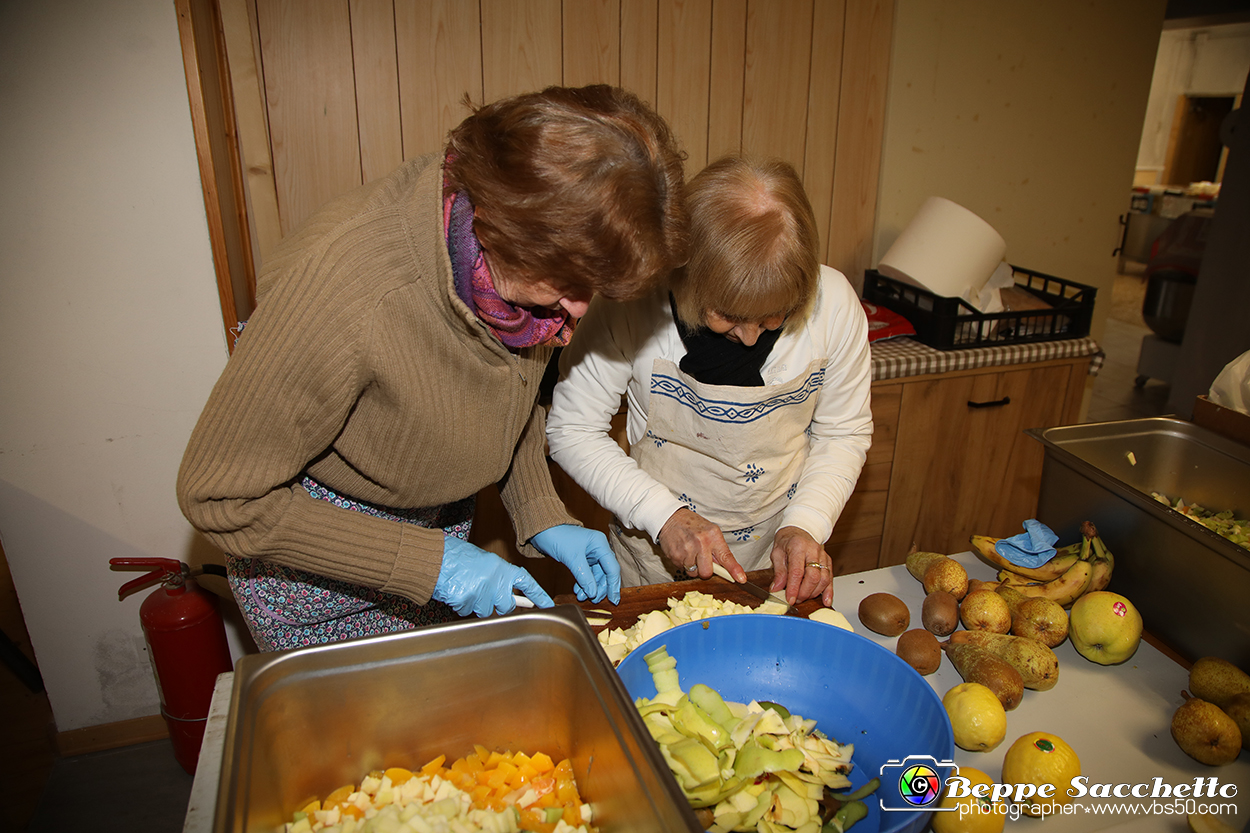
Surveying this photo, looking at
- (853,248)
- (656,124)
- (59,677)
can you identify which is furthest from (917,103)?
(59,677)

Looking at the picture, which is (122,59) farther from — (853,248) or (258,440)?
(853,248)

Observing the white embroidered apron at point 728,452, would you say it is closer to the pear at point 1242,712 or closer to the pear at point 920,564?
the pear at point 920,564

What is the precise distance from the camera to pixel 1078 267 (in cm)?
336

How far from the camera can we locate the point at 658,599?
4.34 feet

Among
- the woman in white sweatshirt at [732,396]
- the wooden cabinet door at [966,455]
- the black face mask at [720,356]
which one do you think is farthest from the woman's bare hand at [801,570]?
the wooden cabinet door at [966,455]

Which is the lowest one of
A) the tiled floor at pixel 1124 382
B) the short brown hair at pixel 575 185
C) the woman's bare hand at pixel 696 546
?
the tiled floor at pixel 1124 382

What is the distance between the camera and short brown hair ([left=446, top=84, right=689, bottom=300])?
0.88m

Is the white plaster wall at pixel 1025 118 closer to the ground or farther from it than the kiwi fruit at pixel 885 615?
farther from it

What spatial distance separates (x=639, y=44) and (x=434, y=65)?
0.68 metres

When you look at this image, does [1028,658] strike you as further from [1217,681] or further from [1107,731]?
[1217,681]

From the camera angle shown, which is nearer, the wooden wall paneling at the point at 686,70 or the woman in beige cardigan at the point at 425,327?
the woman in beige cardigan at the point at 425,327

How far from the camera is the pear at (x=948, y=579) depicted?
1.37 m

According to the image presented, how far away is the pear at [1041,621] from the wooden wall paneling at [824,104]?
1.76m

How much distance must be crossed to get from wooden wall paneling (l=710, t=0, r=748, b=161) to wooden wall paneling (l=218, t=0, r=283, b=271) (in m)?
1.40
